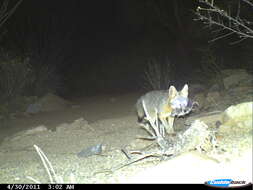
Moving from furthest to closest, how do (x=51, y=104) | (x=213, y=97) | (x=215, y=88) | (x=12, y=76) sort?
(x=12, y=76) < (x=51, y=104) < (x=215, y=88) < (x=213, y=97)

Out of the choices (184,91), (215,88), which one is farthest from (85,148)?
(215,88)

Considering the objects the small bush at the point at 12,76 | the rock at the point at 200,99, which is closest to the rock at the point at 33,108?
the small bush at the point at 12,76

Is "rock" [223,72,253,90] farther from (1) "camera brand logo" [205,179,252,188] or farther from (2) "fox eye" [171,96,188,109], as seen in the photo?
(1) "camera brand logo" [205,179,252,188]

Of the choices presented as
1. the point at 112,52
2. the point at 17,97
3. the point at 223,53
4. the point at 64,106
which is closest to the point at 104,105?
the point at 64,106

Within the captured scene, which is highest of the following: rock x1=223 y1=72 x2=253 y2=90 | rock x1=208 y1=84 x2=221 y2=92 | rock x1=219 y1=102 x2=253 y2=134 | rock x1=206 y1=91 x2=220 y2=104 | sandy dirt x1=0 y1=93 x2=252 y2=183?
rock x1=223 y1=72 x2=253 y2=90

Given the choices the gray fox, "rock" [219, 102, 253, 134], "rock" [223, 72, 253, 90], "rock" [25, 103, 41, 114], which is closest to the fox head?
the gray fox

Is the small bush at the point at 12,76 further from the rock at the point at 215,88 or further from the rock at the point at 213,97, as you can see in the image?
the rock at the point at 213,97

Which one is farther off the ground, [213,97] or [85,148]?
[213,97]

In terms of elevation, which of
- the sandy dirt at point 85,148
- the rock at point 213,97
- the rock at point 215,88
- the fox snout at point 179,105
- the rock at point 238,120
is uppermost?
the rock at point 215,88

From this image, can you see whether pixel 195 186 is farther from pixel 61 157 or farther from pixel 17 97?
pixel 17 97

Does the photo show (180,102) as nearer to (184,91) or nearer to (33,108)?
(184,91)

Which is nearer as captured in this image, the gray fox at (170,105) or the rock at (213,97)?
the gray fox at (170,105)

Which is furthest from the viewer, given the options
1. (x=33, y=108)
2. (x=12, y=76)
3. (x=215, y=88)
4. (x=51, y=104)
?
(x=12, y=76)

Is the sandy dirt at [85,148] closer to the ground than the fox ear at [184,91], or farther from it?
closer to the ground
